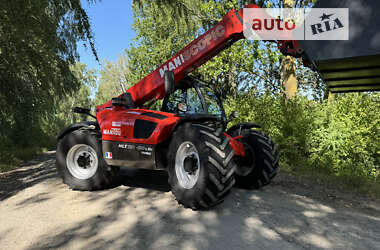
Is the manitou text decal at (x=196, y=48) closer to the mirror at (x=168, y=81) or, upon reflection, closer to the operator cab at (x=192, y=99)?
the operator cab at (x=192, y=99)

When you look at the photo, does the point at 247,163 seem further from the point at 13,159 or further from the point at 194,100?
the point at 13,159

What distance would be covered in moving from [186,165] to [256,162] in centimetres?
149

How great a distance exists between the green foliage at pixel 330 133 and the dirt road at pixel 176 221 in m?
2.27

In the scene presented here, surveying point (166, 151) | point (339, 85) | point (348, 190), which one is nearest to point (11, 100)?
point (166, 151)

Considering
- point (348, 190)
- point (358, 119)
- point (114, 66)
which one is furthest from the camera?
point (114, 66)

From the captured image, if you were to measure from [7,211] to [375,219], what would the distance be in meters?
4.97

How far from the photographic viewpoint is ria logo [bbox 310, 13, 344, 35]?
263cm

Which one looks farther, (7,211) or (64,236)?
(7,211)

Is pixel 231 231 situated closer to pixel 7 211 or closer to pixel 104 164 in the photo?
pixel 104 164

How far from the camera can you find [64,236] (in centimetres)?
287

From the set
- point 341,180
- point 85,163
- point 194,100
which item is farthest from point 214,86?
point 341,180

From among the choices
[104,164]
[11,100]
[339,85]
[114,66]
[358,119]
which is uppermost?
[114,66]

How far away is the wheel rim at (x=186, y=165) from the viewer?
370cm

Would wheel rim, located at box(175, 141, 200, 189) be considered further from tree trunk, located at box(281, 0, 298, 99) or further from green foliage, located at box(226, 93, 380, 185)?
tree trunk, located at box(281, 0, 298, 99)
